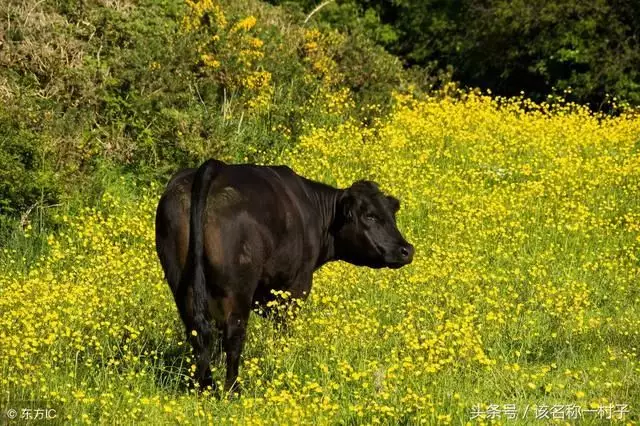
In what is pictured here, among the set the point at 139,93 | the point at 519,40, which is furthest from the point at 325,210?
the point at 519,40

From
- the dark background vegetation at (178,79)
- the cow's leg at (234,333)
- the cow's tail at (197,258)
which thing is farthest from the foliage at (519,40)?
the cow's tail at (197,258)

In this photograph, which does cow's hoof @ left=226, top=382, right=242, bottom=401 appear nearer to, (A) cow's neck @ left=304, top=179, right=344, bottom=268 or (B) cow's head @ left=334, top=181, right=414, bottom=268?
(A) cow's neck @ left=304, top=179, right=344, bottom=268

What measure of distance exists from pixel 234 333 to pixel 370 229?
195 cm

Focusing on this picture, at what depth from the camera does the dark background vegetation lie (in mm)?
12492

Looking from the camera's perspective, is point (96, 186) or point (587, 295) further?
point (96, 186)

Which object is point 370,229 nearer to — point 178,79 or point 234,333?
point 234,333

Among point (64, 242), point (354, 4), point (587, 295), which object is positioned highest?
point (354, 4)

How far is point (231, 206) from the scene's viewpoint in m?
7.26

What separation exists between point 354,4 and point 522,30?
4840 mm

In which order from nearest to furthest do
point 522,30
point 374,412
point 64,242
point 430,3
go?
point 374,412 < point 64,242 < point 522,30 < point 430,3

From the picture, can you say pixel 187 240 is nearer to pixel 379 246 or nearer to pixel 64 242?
pixel 379 246

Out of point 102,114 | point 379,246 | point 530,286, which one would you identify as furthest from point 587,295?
point 102,114

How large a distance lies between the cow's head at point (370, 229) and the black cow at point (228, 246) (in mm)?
667

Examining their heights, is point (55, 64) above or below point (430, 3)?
below
